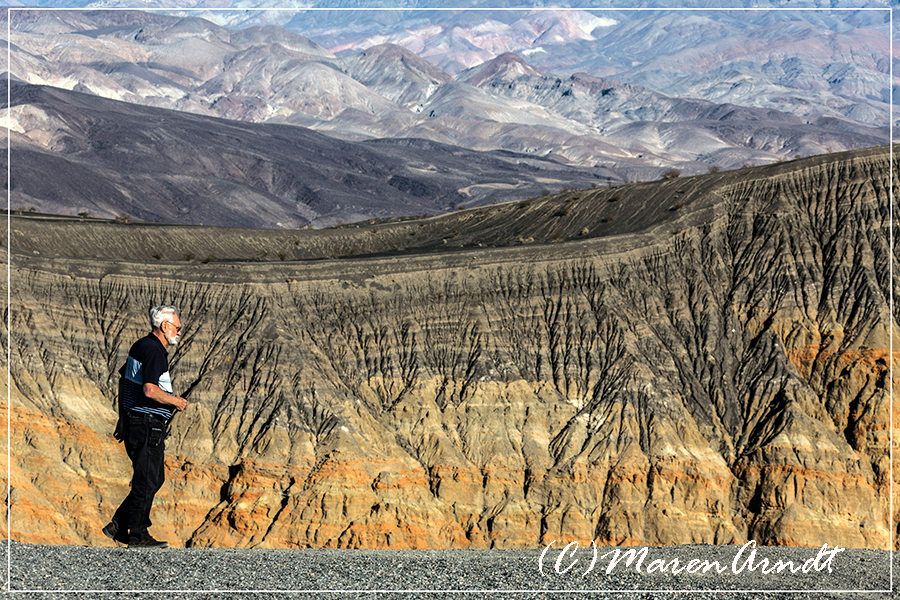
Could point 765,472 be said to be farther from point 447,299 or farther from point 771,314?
point 447,299

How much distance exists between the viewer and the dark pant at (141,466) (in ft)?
48.2

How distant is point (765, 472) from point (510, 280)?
13278 mm

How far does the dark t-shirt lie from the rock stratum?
24445 millimetres

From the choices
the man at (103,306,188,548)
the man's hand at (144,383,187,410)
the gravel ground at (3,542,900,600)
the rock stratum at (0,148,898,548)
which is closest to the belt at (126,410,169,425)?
the man at (103,306,188,548)

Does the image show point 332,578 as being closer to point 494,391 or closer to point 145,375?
point 145,375

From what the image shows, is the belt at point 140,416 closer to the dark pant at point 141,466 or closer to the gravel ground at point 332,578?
the dark pant at point 141,466

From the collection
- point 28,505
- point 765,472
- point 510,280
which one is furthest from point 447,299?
point 28,505

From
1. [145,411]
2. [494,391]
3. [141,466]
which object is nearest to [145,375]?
[145,411]

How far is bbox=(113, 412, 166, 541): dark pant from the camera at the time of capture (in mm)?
14703

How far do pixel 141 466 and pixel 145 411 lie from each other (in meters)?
0.74

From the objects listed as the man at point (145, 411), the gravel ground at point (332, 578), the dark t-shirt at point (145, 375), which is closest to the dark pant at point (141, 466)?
the man at point (145, 411)

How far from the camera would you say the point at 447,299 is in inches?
1941

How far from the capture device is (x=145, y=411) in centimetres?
1466

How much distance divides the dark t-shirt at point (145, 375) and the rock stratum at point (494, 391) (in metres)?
24.4
